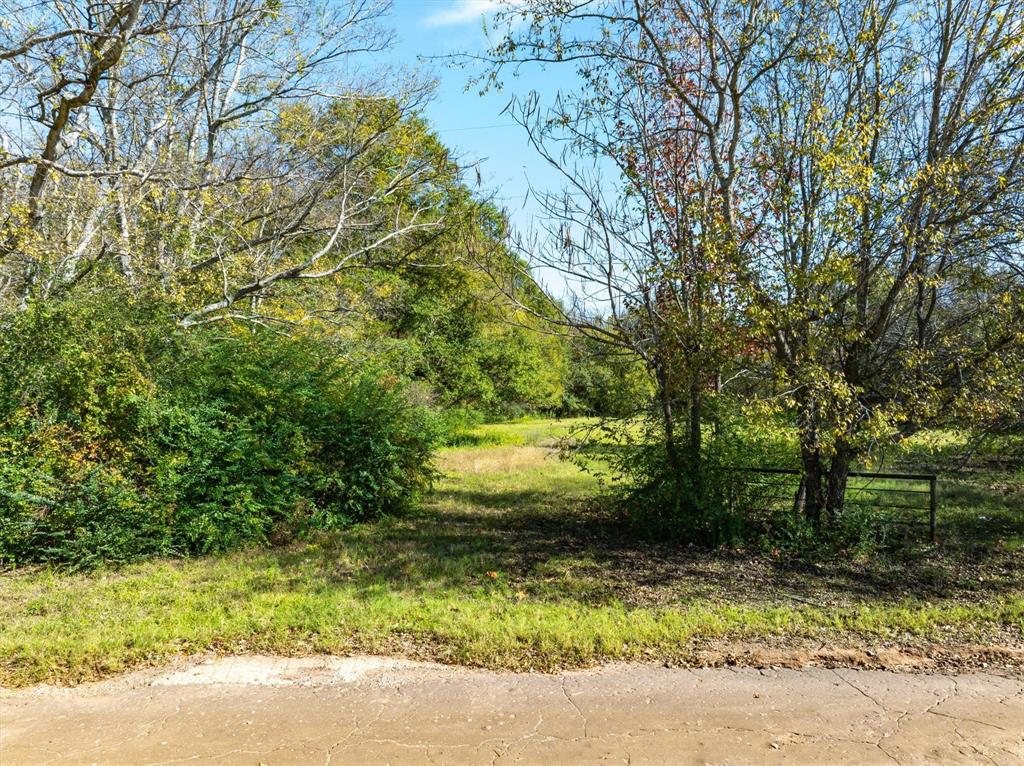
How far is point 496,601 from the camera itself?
652 cm

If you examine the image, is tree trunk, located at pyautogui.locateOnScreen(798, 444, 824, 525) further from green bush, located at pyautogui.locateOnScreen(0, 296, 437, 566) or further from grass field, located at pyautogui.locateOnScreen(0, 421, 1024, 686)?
green bush, located at pyautogui.locateOnScreen(0, 296, 437, 566)

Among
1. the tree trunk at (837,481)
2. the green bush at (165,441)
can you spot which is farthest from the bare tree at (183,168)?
the tree trunk at (837,481)

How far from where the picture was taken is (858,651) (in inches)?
211

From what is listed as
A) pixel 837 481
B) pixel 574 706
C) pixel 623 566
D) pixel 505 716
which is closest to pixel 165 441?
pixel 623 566

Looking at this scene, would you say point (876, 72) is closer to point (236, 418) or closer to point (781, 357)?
point (781, 357)

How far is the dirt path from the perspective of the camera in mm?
4012

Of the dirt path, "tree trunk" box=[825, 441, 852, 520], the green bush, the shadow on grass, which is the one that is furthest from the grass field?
"tree trunk" box=[825, 441, 852, 520]

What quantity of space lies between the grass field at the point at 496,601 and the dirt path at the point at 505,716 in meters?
0.36

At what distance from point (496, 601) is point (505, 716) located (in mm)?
2086

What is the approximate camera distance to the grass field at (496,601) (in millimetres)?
5406

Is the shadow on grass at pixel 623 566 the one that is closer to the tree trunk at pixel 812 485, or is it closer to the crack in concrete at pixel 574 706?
the tree trunk at pixel 812 485

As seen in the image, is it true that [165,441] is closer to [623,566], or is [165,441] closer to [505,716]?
[623,566]

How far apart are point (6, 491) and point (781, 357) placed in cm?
815

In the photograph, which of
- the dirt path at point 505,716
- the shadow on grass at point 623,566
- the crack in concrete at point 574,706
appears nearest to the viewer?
the dirt path at point 505,716
